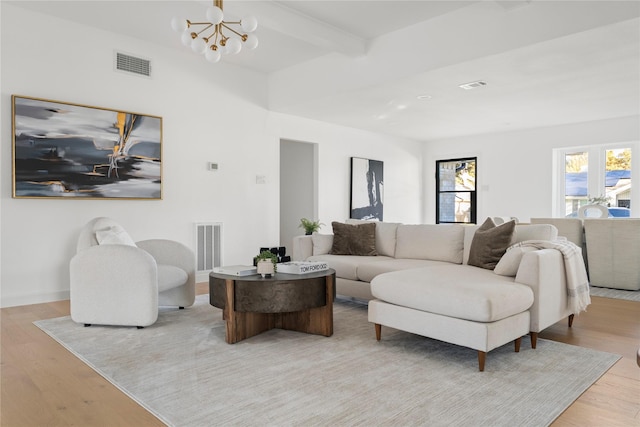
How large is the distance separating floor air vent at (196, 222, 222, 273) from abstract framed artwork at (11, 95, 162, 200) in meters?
0.78

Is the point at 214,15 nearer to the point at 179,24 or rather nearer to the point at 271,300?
the point at 179,24

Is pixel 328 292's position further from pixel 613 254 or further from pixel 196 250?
pixel 613 254

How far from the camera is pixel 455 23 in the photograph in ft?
14.3

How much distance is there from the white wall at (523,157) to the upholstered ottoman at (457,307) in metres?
5.82

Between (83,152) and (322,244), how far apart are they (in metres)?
2.67

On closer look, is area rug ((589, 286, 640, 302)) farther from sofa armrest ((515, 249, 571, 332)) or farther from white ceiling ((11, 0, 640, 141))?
white ceiling ((11, 0, 640, 141))

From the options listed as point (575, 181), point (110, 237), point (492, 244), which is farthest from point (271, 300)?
point (575, 181)

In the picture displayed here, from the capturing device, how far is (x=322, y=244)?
15.8ft

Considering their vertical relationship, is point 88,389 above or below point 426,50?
below

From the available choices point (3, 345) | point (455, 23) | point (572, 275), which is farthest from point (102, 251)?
point (455, 23)

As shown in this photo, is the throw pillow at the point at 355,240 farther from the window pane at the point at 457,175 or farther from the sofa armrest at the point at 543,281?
the window pane at the point at 457,175

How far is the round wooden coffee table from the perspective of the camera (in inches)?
118

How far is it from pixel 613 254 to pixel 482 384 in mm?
4131

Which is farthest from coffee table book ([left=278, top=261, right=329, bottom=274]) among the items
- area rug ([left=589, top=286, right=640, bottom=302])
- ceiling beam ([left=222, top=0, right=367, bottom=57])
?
area rug ([left=589, top=286, right=640, bottom=302])
